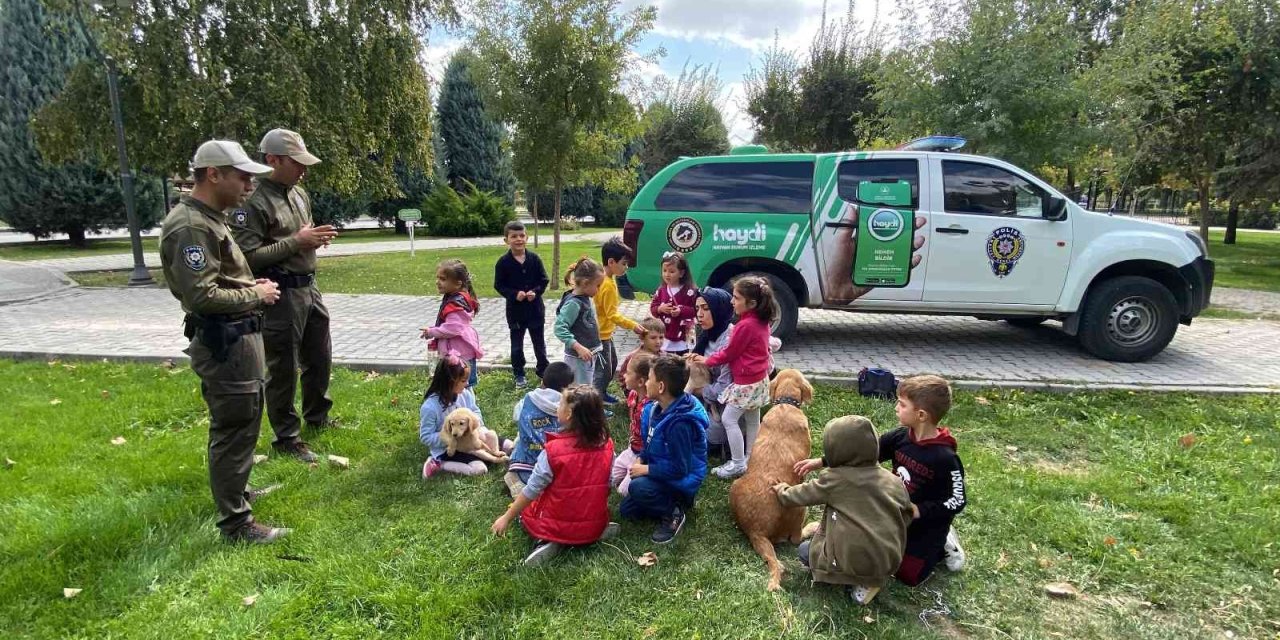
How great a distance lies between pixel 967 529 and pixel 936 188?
14.1 ft

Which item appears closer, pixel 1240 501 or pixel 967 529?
pixel 967 529

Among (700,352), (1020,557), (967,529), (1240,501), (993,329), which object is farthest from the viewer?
(993,329)

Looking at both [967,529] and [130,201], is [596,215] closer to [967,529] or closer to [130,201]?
[130,201]

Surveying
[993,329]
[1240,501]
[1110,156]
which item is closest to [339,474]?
[1240,501]

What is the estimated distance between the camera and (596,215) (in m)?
38.6

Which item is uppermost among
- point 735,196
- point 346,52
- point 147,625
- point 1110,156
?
point 346,52

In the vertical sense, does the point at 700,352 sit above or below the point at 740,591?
above

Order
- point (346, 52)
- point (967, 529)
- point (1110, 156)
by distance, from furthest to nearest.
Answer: point (1110, 156) < point (346, 52) < point (967, 529)

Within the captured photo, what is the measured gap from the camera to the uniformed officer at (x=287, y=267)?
151 inches

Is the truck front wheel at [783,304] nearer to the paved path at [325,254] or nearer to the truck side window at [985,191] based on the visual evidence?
the truck side window at [985,191]

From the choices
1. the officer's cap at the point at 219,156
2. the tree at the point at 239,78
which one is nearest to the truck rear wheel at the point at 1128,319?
the officer's cap at the point at 219,156

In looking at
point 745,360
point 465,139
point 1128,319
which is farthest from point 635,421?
point 465,139

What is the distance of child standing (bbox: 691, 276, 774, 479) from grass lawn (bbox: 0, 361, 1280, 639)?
0.36 m

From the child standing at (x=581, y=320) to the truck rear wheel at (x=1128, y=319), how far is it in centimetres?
529
